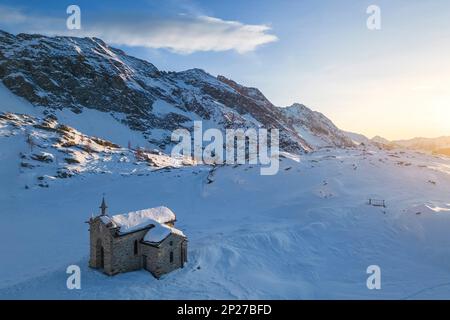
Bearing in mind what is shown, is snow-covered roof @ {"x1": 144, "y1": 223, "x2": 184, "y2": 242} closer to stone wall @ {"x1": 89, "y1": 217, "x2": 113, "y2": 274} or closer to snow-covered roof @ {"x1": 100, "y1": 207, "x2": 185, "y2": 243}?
snow-covered roof @ {"x1": 100, "y1": 207, "x2": 185, "y2": 243}

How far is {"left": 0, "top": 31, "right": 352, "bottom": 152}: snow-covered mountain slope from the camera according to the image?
12438 cm

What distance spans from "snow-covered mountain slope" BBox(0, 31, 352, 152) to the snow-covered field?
2559 inches

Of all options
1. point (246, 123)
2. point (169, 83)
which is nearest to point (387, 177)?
point (246, 123)

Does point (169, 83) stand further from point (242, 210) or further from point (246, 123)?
point (242, 210)

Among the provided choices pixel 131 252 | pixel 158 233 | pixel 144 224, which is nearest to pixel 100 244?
pixel 131 252

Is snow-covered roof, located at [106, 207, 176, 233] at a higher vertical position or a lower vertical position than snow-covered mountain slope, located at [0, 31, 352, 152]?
lower

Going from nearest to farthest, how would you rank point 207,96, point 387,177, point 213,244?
point 213,244 < point 387,177 < point 207,96

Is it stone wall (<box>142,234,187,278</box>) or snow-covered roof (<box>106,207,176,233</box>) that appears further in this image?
snow-covered roof (<box>106,207,176,233</box>)

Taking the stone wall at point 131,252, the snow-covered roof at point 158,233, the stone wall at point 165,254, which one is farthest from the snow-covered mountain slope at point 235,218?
the snow-covered roof at point 158,233

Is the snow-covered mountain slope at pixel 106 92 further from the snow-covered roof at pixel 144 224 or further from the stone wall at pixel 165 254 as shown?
the stone wall at pixel 165 254

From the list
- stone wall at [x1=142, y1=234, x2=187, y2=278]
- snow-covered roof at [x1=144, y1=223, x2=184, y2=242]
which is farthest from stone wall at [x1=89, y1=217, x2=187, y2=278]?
snow-covered roof at [x1=144, y1=223, x2=184, y2=242]

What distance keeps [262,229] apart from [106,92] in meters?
114
